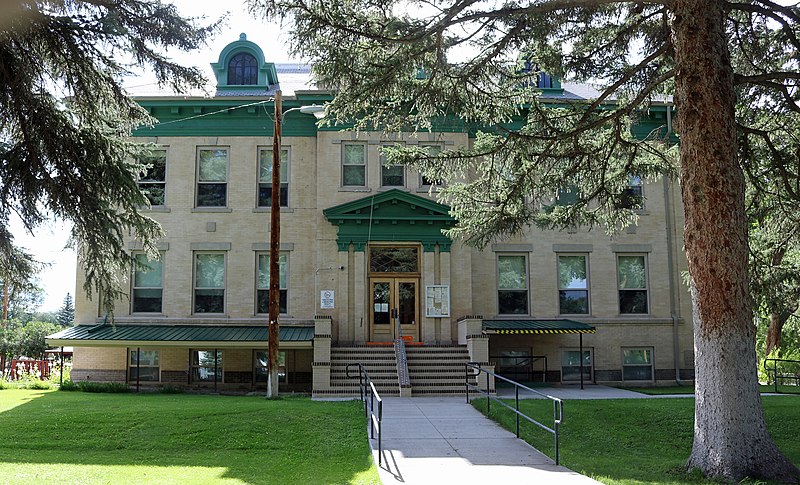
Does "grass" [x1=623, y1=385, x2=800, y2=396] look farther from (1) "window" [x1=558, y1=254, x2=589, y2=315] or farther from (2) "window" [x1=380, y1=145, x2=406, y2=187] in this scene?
(2) "window" [x1=380, y1=145, x2=406, y2=187]

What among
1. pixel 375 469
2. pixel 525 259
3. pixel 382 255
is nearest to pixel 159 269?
pixel 382 255

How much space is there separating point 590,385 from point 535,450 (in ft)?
44.9

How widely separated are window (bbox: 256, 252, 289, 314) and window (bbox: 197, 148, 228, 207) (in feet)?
8.22

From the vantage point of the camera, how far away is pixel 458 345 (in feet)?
77.0

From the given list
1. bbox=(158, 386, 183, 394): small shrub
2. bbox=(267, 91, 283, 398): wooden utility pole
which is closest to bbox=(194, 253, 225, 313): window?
bbox=(158, 386, 183, 394): small shrub

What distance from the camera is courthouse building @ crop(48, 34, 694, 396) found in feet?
80.0

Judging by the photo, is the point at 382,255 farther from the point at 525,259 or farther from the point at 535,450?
the point at 535,450

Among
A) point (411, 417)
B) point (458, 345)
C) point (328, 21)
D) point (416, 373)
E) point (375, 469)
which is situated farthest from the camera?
point (458, 345)

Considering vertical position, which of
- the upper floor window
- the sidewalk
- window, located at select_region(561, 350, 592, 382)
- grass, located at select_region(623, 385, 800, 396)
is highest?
the upper floor window

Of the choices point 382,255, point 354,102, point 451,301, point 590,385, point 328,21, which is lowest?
point 590,385

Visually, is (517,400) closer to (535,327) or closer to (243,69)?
(535,327)

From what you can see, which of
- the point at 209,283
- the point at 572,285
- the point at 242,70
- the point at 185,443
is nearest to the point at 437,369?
the point at 572,285

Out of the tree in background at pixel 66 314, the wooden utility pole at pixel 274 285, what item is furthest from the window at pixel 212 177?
the tree in background at pixel 66 314

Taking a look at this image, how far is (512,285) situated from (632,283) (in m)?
4.45
